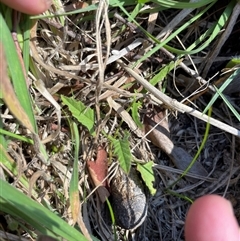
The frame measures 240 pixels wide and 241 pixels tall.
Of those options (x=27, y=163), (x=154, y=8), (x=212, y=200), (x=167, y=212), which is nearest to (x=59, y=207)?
(x=27, y=163)

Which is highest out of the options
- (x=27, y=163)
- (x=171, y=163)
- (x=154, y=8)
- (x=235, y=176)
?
(x=154, y=8)

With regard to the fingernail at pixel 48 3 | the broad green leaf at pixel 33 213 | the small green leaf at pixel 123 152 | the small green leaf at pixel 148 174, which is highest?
the fingernail at pixel 48 3

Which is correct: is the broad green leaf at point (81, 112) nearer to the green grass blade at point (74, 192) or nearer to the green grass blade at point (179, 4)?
the green grass blade at point (74, 192)

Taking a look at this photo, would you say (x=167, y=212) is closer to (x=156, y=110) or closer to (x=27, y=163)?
(x=156, y=110)

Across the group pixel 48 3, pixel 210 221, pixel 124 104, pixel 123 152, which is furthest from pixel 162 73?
pixel 210 221

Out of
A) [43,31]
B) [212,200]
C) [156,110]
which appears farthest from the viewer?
[156,110]

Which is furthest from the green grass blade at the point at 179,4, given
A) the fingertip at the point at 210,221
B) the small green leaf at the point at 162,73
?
the fingertip at the point at 210,221

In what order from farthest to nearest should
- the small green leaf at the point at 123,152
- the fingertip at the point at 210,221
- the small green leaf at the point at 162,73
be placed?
the small green leaf at the point at 162,73 < the small green leaf at the point at 123,152 < the fingertip at the point at 210,221
